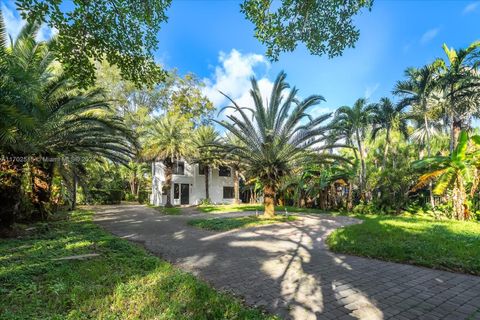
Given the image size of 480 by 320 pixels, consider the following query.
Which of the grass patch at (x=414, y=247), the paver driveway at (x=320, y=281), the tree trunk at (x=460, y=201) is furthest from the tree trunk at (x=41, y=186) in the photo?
the tree trunk at (x=460, y=201)

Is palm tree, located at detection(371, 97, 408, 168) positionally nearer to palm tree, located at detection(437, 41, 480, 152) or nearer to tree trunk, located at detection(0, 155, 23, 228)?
palm tree, located at detection(437, 41, 480, 152)

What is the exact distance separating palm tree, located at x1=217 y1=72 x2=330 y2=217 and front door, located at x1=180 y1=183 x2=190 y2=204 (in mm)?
16988

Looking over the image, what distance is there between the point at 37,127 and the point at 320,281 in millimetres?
9112

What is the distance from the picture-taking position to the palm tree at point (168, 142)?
23.3 meters

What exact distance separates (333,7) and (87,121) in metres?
9.56

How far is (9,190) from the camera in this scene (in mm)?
8633

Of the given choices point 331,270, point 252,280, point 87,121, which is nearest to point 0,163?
point 87,121

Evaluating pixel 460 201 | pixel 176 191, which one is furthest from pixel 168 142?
pixel 460 201

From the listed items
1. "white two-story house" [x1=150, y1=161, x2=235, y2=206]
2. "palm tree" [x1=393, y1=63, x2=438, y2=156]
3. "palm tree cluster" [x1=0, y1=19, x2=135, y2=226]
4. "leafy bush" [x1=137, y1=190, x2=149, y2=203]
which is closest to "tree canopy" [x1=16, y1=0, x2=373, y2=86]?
"palm tree cluster" [x1=0, y1=19, x2=135, y2=226]

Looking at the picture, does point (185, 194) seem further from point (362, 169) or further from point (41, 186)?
point (41, 186)

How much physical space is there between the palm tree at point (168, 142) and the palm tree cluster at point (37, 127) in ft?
35.1

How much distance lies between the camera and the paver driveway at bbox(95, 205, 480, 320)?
143 inches

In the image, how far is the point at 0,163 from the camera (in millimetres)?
8633

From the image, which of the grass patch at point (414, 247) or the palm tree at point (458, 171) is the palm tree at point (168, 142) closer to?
the palm tree at point (458, 171)
